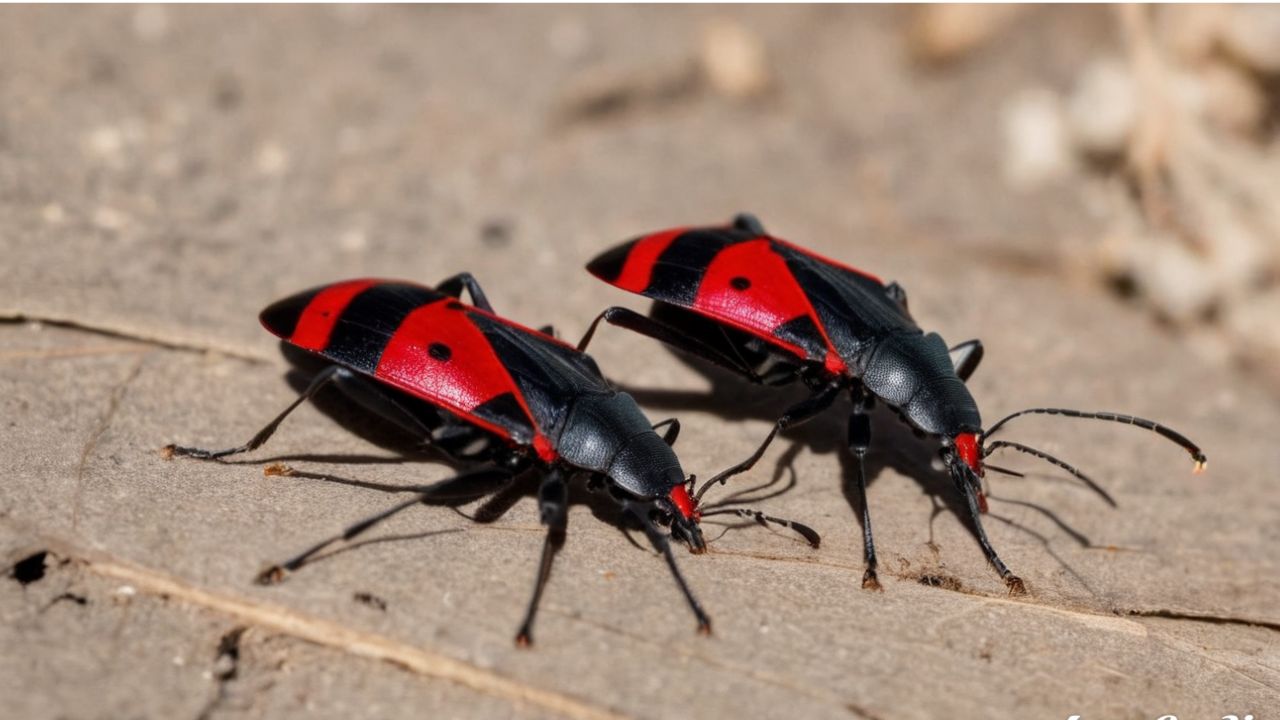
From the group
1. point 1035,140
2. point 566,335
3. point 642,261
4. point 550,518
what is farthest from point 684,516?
point 1035,140

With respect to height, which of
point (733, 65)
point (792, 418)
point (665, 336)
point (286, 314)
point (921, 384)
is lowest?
point (286, 314)

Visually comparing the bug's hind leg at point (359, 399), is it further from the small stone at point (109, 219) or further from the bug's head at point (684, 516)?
the small stone at point (109, 219)

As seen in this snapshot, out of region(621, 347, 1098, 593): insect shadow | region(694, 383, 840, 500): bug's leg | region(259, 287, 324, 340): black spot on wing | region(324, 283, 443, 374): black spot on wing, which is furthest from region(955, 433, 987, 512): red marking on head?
region(259, 287, 324, 340): black spot on wing

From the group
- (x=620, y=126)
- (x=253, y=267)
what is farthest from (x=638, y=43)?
(x=253, y=267)

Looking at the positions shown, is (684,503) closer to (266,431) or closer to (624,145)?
(266,431)

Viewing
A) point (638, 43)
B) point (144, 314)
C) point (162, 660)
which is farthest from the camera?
point (638, 43)

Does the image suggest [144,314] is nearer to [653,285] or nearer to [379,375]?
[379,375]
